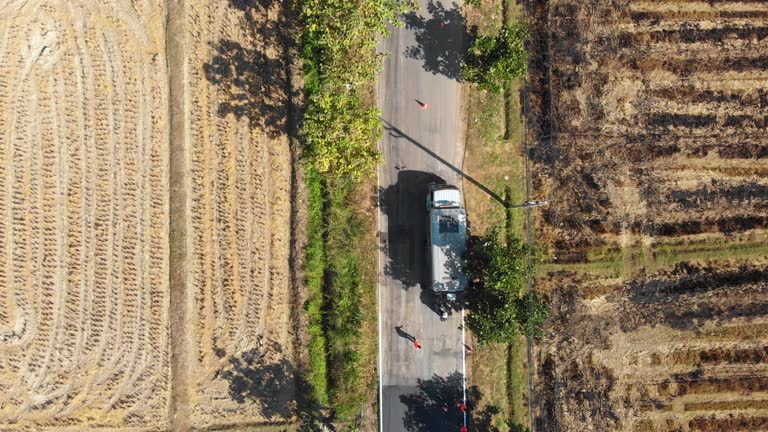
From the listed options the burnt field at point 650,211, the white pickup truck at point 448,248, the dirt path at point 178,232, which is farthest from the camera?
the burnt field at point 650,211

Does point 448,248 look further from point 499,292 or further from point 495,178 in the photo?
point 495,178

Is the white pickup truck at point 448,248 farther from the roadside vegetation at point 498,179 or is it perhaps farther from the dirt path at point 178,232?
the dirt path at point 178,232

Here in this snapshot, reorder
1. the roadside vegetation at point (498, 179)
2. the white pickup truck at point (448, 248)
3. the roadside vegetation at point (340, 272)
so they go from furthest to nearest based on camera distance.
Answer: the roadside vegetation at point (498, 179) → the roadside vegetation at point (340, 272) → the white pickup truck at point (448, 248)

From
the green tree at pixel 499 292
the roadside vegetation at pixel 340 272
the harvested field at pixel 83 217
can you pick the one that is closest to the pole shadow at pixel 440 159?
the roadside vegetation at pixel 340 272

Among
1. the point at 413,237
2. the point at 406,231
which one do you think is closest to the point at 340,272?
the point at 406,231

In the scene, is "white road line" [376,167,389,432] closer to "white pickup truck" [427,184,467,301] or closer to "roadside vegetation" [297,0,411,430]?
"roadside vegetation" [297,0,411,430]

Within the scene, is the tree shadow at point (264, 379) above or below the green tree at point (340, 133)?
below
